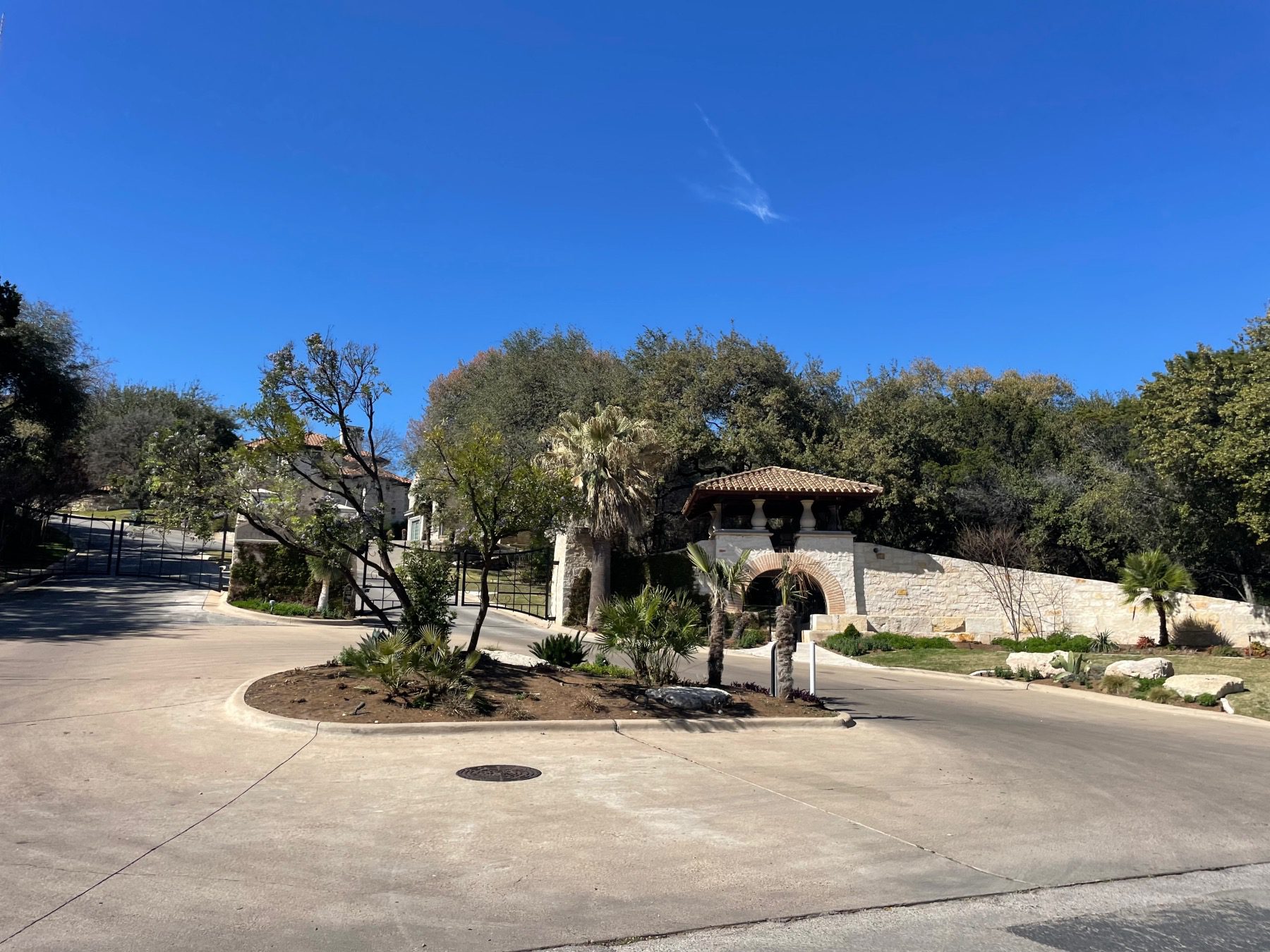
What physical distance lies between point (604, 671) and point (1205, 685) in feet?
42.4

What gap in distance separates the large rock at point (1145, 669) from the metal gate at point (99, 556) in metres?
24.8

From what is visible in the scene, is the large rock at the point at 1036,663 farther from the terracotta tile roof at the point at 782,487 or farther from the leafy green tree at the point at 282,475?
the leafy green tree at the point at 282,475

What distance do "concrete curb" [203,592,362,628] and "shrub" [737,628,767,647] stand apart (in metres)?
11.8

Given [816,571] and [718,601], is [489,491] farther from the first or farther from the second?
[816,571]

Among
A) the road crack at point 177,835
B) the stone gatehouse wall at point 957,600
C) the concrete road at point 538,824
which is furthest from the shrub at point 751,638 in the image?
the road crack at point 177,835

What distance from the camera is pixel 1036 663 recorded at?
22016mm

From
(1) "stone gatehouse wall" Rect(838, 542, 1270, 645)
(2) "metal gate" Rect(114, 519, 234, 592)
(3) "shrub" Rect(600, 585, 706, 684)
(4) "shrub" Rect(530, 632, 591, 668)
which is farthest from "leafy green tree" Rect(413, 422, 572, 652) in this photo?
(1) "stone gatehouse wall" Rect(838, 542, 1270, 645)

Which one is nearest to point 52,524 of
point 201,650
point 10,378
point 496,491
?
point 10,378

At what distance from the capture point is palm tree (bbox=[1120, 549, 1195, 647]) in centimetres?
2545

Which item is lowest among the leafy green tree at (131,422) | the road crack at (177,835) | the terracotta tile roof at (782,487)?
the road crack at (177,835)

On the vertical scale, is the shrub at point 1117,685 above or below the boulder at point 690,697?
below

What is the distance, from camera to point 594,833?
6387 mm

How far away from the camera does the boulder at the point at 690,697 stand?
11688 millimetres

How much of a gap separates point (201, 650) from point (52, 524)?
39.5 metres
